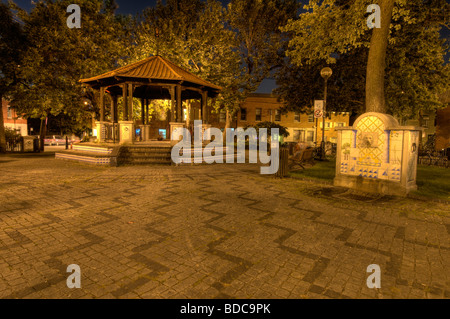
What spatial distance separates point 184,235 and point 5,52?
22.1 meters

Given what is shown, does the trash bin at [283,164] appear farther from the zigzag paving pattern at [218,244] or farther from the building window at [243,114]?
the building window at [243,114]

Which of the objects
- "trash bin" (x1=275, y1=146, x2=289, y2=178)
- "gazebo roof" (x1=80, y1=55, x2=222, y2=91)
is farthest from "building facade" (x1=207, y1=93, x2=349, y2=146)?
"trash bin" (x1=275, y1=146, x2=289, y2=178)

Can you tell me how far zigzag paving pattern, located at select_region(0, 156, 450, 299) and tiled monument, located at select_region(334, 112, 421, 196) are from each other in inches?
33.0

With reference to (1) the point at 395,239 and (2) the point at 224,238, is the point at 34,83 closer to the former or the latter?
(2) the point at 224,238

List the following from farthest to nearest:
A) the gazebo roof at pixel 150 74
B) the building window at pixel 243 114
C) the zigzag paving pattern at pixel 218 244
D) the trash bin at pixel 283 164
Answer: the building window at pixel 243 114
the gazebo roof at pixel 150 74
the trash bin at pixel 283 164
the zigzag paving pattern at pixel 218 244

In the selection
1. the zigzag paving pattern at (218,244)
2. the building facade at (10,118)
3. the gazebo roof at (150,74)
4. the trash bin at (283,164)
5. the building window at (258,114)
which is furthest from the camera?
the building facade at (10,118)

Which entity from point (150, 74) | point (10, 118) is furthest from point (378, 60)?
point (10, 118)

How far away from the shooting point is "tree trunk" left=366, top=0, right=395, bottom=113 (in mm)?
8922

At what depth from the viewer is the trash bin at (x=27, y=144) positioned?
68.1 ft

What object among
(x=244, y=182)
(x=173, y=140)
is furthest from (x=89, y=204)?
(x=173, y=140)

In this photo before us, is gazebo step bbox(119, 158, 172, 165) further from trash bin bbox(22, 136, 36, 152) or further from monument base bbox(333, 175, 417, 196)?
trash bin bbox(22, 136, 36, 152)

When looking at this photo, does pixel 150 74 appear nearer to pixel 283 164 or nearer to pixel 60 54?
pixel 283 164

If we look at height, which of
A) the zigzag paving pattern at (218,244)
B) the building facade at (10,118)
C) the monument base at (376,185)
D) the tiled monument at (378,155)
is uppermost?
the building facade at (10,118)

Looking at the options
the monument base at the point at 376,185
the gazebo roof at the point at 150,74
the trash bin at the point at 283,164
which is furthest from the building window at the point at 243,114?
the monument base at the point at 376,185
